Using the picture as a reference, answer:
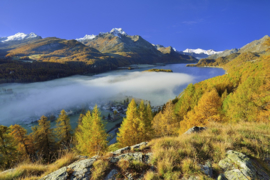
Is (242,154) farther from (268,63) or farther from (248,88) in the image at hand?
(268,63)

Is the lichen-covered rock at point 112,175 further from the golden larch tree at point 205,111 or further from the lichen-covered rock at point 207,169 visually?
the golden larch tree at point 205,111

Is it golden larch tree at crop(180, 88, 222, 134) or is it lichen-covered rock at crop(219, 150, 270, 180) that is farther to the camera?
golden larch tree at crop(180, 88, 222, 134)

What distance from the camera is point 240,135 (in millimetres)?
6312

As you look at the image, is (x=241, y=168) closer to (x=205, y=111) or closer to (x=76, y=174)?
(x=76, y=174)

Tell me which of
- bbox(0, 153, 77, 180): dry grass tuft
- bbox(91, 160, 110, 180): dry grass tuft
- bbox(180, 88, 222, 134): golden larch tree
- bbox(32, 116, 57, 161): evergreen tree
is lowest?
bbox(32, 116, 57, 161): evergreen tree

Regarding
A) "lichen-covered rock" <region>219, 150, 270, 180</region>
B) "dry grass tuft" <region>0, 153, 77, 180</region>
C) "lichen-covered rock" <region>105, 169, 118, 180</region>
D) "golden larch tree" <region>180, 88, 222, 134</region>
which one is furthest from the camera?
"golden larch tree" <region>180, 88, 222, 134</region>

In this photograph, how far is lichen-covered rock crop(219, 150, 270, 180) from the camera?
3873 mm

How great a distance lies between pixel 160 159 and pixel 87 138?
55.4 feet

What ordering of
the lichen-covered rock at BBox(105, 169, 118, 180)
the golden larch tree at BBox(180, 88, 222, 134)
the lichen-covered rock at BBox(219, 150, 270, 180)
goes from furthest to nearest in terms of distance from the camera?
the golden larch tree at BBox(180, 88, 222, 134) → the lichen-covered rock at BBox(105, 169, 118, 180) → the lichen-covered rock at BBox(219, 150, 270, 180)

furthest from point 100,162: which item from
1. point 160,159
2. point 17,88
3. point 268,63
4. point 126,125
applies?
point 17,88

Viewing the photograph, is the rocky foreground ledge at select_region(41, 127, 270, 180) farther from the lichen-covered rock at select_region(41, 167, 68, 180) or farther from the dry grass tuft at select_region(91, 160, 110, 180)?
the dry grass tuft at select_region(91, 160, 110, 180)

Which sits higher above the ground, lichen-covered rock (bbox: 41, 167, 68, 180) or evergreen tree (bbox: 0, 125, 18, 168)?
lichen-covered rock (bbox: 41, 167, 68, 180)

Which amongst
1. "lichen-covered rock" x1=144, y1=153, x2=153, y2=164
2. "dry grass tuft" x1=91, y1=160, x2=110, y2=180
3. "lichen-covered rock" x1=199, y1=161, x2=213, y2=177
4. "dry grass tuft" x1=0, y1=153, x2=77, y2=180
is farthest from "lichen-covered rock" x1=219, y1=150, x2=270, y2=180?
"dry grass tuft" x1=0, y1=153, x2=77, y2=180

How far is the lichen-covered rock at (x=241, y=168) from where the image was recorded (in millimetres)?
3873
